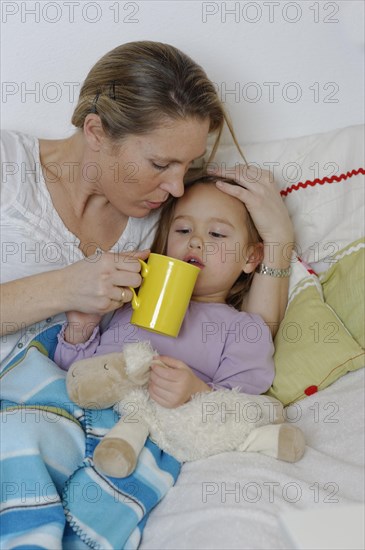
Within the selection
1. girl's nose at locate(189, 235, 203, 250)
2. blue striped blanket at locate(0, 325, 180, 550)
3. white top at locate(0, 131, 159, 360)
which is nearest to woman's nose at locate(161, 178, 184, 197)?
girl's nose at locate(189, 235, 203, 250)

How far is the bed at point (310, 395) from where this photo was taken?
1177 mm

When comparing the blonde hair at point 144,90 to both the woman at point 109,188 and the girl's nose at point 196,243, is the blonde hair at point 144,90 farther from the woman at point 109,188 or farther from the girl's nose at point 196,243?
the girl's nose at point 196,243

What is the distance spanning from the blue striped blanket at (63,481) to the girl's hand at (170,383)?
0.09 m

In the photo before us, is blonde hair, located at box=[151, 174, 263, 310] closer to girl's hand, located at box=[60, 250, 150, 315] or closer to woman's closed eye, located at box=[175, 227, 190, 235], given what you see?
woman's closed eye, located at box=[175, 227, 190, 235]

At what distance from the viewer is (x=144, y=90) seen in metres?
1.55

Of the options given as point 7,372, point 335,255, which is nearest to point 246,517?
point 7,372

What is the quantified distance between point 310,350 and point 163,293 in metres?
0.42

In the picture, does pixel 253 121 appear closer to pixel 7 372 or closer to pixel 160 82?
pixel 160 82

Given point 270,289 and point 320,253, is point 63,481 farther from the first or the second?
point 320,253

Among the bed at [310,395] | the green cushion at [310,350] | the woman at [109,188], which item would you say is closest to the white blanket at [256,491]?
the bed at [310,395]

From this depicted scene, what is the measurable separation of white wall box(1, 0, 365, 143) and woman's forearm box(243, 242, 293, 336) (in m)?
0.49

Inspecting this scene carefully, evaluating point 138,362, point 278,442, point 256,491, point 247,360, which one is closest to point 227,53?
point 247,360

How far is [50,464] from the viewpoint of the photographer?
1294 millimetres

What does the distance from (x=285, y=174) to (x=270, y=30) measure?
1.42 feet
